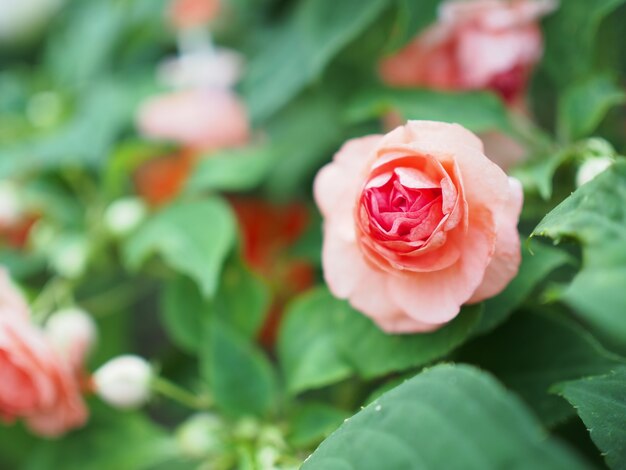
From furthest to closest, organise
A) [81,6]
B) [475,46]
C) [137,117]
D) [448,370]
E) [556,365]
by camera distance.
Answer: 1. [81,6]
2. [137,117]
3. [475,46]
4. [556,365]
5. [448,370]

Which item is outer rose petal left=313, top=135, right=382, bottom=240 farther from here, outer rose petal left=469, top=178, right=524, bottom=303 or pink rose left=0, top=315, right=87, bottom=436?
pink rose left=0, top=315, right=87, bottom=436

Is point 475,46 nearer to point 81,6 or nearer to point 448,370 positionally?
point 448,370

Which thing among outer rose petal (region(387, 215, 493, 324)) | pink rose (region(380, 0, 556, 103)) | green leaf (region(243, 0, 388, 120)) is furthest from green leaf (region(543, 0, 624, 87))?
outer rose petal (region(387, 215, 493, 324))

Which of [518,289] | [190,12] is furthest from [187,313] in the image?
[190,12]

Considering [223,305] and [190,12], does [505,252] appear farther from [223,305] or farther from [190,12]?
[190,12]

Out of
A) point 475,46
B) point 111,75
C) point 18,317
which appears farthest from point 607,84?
point 111,75

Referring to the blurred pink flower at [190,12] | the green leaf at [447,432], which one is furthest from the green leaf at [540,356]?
the blurred pink flower at [190,12]
